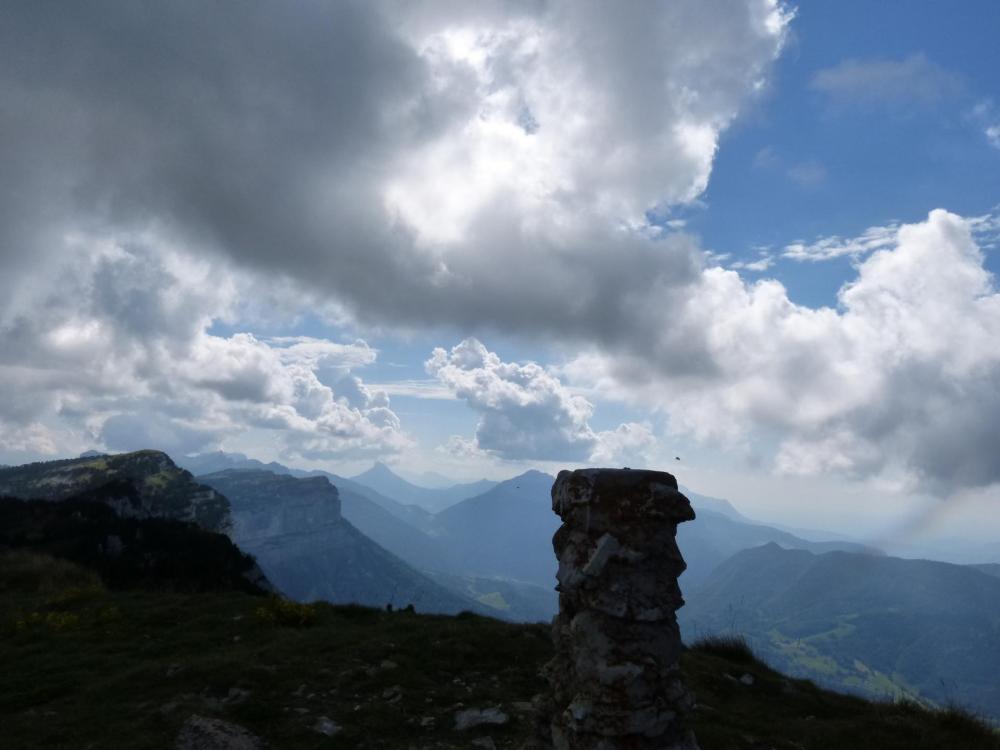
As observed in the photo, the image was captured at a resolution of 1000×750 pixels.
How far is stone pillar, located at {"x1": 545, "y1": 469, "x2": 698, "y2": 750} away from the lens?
7.92m

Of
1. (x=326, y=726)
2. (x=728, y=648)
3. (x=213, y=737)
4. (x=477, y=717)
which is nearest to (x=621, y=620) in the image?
(x=477, y=717)

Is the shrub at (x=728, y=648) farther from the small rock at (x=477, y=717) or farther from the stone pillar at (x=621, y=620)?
the stone pillar at (x=621, y=620)

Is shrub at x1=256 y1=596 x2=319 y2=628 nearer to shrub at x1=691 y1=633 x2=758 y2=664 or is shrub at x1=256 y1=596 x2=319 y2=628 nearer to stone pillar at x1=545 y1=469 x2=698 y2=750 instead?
shrub at x1=691 y1=633 x2=758 y2=664

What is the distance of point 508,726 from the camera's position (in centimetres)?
1262

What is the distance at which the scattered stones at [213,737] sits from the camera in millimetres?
11316

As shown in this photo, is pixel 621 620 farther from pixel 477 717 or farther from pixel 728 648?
pixel 728 648

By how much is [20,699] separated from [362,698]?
26.3 ft

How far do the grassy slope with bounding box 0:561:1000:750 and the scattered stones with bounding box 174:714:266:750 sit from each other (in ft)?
0.99

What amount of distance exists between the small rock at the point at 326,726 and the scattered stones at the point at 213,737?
1040mm

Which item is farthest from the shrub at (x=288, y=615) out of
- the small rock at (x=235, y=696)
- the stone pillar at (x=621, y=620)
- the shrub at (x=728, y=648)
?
the stone pillar at (x=621, y=620)

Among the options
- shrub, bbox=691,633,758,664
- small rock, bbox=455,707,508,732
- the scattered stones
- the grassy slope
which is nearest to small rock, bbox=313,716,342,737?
the grassy slope

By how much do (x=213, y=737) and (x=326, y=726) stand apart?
6.83 feet

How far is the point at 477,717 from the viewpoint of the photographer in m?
13.0

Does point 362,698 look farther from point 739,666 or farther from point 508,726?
point 739,666
